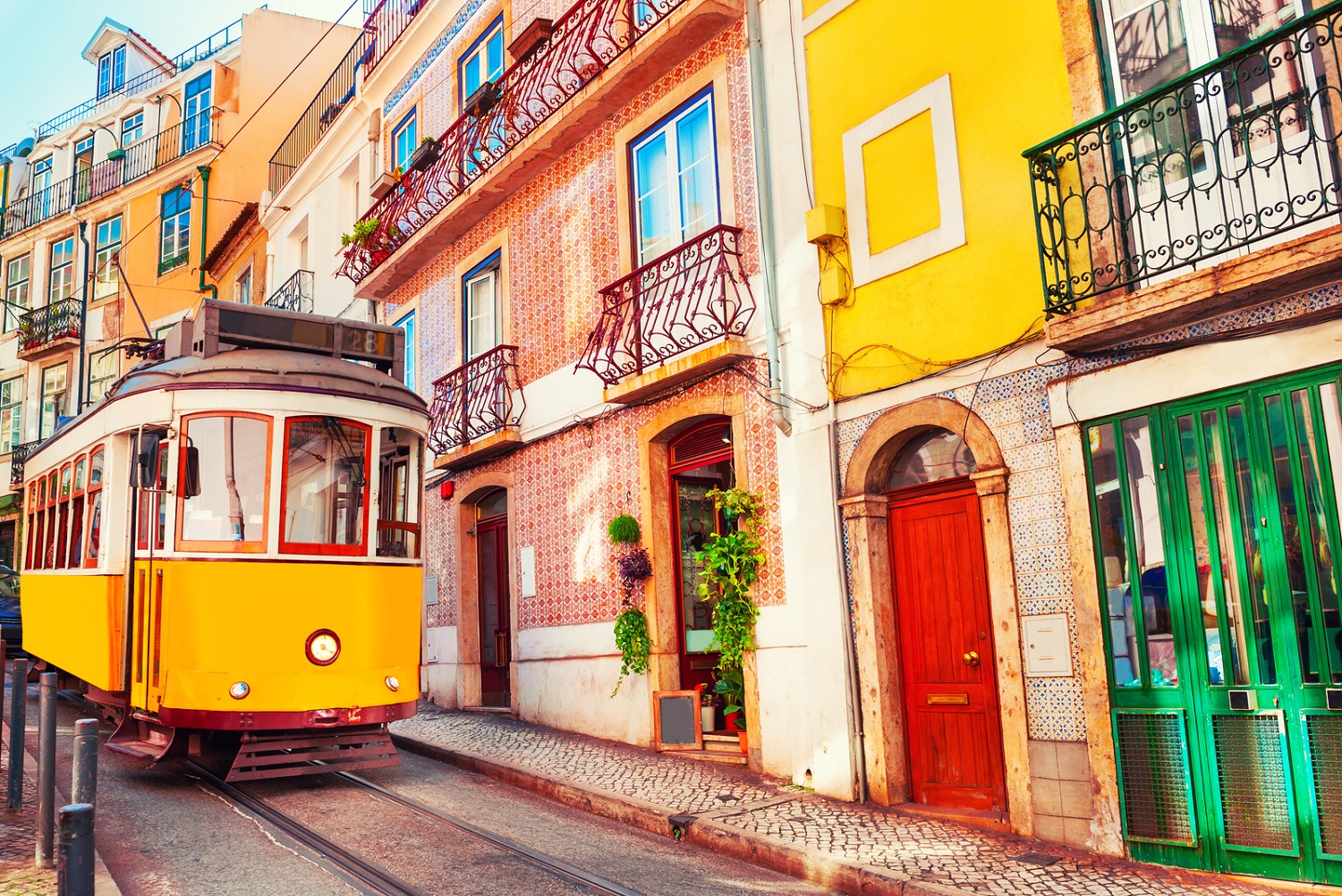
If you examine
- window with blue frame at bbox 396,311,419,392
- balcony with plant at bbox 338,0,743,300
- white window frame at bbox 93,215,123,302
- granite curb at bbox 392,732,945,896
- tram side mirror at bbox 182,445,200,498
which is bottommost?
granite curb at bbox 392,732,945,896

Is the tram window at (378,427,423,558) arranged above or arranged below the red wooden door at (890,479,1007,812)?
above

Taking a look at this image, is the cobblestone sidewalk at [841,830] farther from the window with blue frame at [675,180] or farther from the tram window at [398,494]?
the window with blue frame at [675,180]

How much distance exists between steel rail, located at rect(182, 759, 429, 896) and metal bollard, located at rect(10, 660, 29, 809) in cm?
140

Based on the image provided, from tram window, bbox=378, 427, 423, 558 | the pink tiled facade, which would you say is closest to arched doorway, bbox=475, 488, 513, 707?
the pink tiled facade

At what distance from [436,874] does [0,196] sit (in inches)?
1521

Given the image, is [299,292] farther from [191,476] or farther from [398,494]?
[191,476]

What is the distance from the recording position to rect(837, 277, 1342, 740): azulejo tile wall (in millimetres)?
6398

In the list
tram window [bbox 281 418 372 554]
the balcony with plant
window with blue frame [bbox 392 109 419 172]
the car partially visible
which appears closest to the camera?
tram window [bbox 281 418 372 554]

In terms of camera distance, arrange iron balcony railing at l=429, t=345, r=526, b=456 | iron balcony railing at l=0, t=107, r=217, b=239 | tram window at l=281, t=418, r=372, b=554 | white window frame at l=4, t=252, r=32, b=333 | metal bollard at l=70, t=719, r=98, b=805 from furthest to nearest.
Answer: white window frame at l=4, t=252, r=32, b=333 → iron balcony railing at l=0, t=107, r=217, b=239 → iron balcony railing at l=429, t=345, r=526, b=456 → tram window at l=281, t=418, r=372, b=554 → metal bollard at l=70, t=719, r=98, b=805

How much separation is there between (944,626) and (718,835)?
2139 mm

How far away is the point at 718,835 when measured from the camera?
6.77 metres

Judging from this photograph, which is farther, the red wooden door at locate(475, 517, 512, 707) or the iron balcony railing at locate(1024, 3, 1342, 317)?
the red wooden door at locate(475, 517, 512, 707)

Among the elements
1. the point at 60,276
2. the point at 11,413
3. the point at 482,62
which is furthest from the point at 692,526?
the point at 11,413

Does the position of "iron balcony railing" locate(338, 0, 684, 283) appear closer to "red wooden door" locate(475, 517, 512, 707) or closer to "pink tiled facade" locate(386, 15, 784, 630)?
"pink tiled facade" locate(386, 15, 784, 630)
